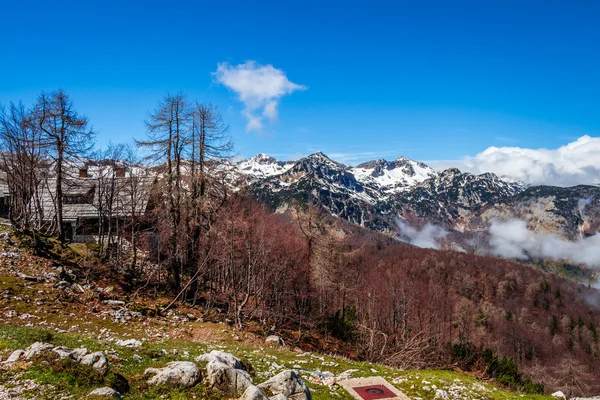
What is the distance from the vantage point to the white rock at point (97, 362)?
382 inches

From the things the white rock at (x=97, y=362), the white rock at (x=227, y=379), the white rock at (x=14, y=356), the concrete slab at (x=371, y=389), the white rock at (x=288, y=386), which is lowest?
the concrete slab at (x=371, y=389)

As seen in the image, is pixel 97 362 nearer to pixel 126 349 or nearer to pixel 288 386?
pixel 126 349

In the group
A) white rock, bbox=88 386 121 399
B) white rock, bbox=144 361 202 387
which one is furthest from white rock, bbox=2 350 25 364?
white rock, bbox=144 361 202 387

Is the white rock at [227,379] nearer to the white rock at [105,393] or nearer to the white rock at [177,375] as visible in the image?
the white rock at [177,375]

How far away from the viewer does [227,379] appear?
34.7ft

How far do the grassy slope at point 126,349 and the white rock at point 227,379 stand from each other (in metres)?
0.37

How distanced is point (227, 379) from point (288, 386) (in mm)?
1879

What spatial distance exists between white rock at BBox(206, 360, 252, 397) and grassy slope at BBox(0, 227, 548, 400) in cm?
37

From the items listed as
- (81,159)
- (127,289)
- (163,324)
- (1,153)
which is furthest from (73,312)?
(1,153)

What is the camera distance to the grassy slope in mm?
9336

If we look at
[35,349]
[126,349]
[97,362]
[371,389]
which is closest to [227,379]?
[97,362]

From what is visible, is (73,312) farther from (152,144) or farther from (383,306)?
(383,306)

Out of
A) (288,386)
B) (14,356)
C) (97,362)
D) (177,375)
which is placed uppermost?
(14,356)

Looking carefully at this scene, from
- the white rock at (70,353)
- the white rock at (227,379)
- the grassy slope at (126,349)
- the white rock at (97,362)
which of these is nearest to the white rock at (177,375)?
the grassy slope at (126,349)
